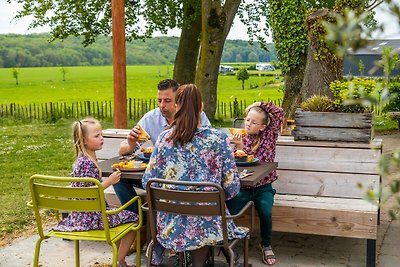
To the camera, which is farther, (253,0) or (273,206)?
(253,0)

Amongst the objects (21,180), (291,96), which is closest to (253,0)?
(291,96)

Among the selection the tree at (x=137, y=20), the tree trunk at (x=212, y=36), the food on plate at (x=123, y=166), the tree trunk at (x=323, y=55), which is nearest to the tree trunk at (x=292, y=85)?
the tree trunk at (x=212, y=36)

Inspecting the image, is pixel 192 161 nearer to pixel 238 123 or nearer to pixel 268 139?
pixel 268 139

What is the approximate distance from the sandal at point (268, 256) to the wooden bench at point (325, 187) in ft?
0.56

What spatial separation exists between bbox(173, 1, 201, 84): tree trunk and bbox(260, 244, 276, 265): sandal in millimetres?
14932

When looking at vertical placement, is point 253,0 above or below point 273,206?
above

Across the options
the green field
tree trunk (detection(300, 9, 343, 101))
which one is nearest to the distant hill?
the green field

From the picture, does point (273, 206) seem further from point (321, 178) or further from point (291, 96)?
point (291, 96)


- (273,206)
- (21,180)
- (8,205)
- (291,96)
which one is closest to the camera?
(273,206)

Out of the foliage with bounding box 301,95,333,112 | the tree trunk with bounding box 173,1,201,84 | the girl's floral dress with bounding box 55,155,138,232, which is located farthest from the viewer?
the tree trunk with bounding box 173,1,201,84

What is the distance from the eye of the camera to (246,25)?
23.3m

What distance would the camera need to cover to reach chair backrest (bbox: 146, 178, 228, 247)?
3537mm

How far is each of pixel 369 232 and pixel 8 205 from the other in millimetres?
4372

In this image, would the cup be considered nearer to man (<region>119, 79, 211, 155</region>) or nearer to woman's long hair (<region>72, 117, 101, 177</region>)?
man (<region>119, 79, 211, 155</region>)
